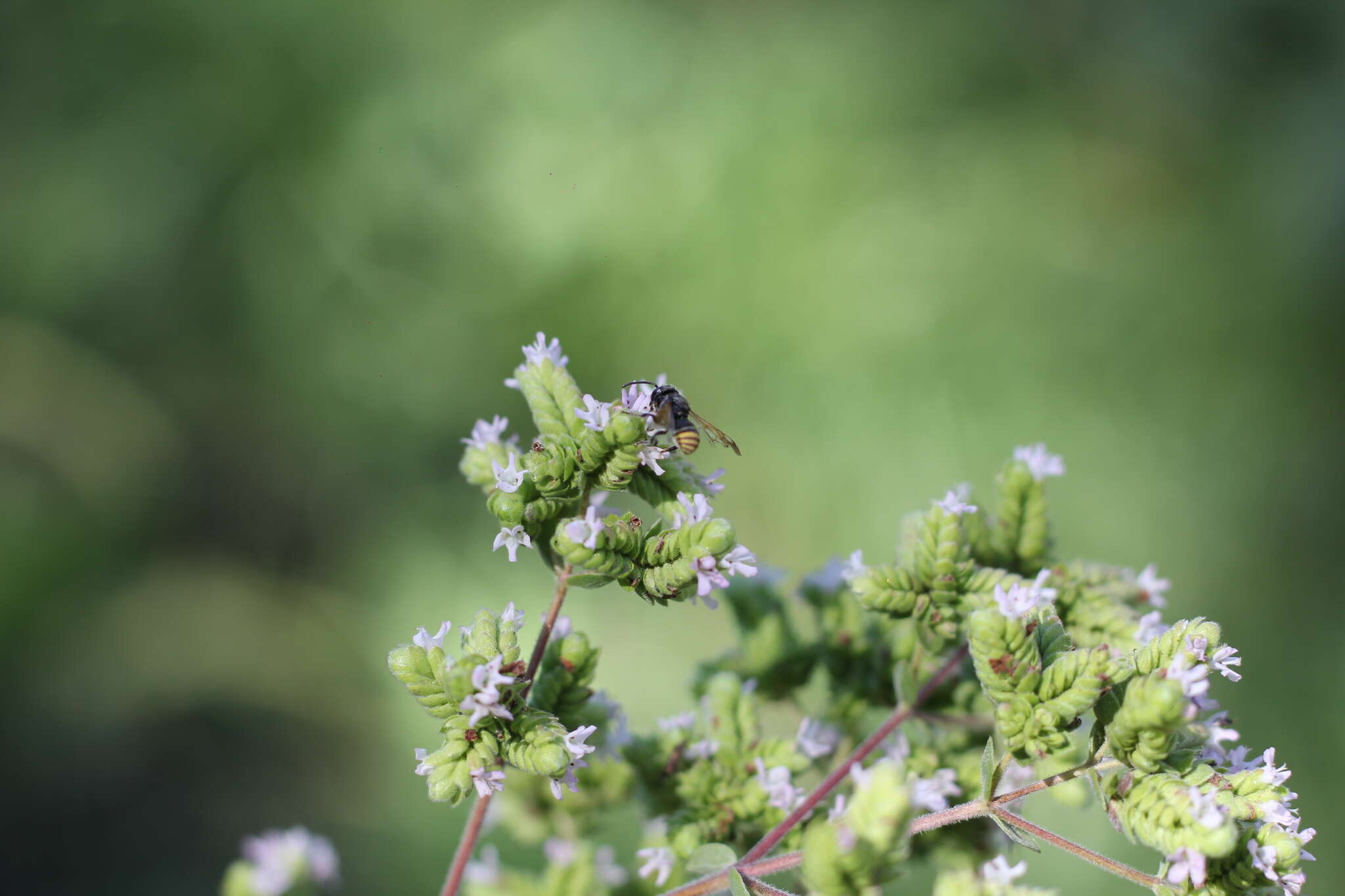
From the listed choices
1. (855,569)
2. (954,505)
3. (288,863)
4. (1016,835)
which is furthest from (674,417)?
(288,863)

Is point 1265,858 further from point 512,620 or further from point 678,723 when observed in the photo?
point 512,620

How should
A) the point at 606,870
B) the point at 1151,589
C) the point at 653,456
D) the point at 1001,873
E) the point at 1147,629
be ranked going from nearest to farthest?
1. the point at 1001,873
2. the point at 653,456
3. the point at 1147,629
4. the point at 1151,589
5. the point at 606,870

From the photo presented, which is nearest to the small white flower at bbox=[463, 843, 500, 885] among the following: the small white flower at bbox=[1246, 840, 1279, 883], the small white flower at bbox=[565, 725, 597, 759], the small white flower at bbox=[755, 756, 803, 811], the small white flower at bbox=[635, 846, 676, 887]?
the small white flower at bbox=[635, 846, 676, 887]

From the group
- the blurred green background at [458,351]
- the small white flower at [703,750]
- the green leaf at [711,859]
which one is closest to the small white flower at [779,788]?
the small white flower at [703,750]

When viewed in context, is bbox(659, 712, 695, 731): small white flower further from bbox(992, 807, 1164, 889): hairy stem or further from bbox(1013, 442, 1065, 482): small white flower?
bbox(1013, 442, 1065, 482): small white flower

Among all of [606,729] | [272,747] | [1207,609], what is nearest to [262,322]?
[272,747]

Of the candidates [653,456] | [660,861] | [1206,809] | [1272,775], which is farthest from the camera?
[660,861]

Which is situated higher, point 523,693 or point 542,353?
point 542,353

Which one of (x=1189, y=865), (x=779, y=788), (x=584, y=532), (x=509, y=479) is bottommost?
(x=1189, y=865)
